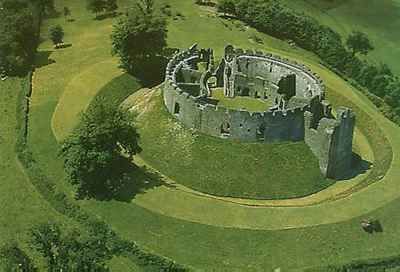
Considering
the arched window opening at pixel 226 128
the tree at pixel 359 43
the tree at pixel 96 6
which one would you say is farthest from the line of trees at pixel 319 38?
the arched window opening at pixel 226 128

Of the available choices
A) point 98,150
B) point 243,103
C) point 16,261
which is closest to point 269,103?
point 243,103

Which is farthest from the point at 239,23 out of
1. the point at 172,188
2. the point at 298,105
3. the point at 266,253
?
the point at 266,253

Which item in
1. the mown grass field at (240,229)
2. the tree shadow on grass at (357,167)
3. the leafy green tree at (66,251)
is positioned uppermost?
the leafy green tree at (66,251)

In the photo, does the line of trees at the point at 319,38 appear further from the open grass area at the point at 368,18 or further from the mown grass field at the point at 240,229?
the mown grass field at the point at 240,229

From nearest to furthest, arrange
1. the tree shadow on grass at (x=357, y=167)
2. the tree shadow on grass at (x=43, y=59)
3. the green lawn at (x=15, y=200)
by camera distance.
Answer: the green lawn at (x=15, y=200) < the tree shadow on grass at (x=357, y=167) < the tree shadow on grass at (x=43, y=59)

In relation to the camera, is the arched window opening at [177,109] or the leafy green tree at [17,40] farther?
the leafy green tree at [17,40]

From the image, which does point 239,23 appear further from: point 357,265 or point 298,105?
point 357,265
